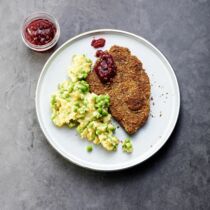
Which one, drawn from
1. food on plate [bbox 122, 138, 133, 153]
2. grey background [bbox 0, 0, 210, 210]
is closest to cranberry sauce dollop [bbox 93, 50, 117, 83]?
grey background [bbox 0, 0, 210, 210]

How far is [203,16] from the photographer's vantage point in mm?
4570

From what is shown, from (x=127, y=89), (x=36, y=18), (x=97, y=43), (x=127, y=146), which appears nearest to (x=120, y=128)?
(x=127, y=146)

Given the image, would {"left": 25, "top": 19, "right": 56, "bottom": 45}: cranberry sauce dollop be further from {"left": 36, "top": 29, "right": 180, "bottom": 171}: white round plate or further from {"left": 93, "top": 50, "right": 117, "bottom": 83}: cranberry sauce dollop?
{"left": 93, "top": 50, "right": 117, "bottom": 83}: cranberry sauce dollop

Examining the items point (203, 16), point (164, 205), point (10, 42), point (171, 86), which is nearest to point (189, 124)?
point (171, 86)

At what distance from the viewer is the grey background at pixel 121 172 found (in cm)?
421

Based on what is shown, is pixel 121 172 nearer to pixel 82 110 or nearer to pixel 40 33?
pixel 82 110

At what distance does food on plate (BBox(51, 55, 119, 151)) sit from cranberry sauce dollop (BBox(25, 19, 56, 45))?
372 mm

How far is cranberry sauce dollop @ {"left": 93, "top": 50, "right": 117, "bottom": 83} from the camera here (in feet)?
13.8

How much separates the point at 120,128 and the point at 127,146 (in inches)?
7.1

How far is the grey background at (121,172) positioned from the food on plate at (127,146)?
0.22m

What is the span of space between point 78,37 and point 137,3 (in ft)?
2.28

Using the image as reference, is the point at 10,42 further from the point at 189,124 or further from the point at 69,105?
the point at 189,124

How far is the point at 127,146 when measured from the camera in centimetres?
409

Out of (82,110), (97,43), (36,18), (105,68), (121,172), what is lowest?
(121,172)
